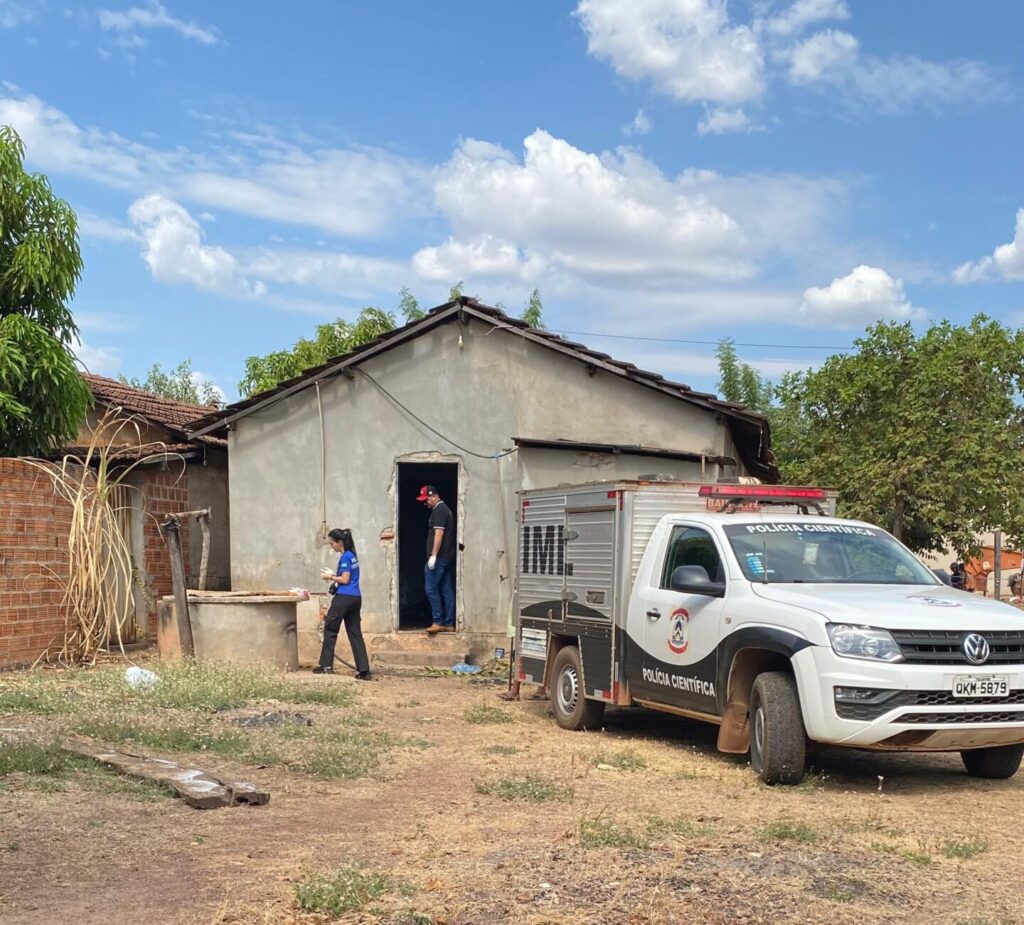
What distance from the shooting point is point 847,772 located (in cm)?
874

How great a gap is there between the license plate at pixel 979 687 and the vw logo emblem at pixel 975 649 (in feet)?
0.38

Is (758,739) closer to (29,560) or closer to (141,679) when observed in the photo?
(141,679)

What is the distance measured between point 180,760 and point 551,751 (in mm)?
2795

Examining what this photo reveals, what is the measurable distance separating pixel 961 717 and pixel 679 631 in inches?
88.6

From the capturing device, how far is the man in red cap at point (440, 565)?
51.0 feet

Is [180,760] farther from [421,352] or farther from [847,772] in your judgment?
[421,352]

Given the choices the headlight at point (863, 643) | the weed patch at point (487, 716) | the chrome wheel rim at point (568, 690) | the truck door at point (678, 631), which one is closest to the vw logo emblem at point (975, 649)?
the headlight at point (863, 643)

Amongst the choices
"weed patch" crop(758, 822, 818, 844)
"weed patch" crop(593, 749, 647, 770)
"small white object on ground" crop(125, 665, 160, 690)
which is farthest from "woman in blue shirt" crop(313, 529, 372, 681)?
"weed patch" crop(758, 822, 818, 844)

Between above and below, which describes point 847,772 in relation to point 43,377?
below

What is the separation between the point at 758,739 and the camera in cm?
816

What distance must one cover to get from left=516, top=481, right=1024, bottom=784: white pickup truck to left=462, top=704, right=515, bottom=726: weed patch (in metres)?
0.47

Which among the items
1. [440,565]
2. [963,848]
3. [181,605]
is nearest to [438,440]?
[440,565]

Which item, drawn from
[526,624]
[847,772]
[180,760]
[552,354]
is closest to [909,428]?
[552,354]

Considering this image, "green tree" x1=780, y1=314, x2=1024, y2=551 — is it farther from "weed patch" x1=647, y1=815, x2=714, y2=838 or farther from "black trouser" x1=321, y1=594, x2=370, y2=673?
"weed patch" x1=647, y1=815, x2=714, y2=838
